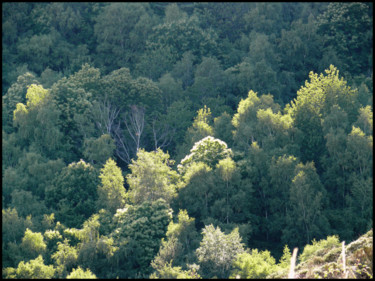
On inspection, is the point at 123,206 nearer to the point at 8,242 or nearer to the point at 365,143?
the point at 8,242

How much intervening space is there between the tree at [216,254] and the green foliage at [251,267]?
0.72 meters

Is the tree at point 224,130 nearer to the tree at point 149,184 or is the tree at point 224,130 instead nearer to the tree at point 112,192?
the tree at point 149,184

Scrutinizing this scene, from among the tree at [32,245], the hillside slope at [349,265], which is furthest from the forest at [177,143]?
the hillside slope at [349,265]

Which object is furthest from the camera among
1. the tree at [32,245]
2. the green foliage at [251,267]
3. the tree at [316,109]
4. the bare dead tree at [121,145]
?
the bare dead tree at [121,145]

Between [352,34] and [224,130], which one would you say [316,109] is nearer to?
[224,130]

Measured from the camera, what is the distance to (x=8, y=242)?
4059 centimetres

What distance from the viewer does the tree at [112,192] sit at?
43.9 metres

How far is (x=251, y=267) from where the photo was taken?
32.5 m

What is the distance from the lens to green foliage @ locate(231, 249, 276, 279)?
31906mm

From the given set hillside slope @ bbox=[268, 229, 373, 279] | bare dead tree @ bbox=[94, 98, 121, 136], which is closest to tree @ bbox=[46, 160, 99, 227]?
bare dead tree @ bbox=[94, 98, 121, 136]

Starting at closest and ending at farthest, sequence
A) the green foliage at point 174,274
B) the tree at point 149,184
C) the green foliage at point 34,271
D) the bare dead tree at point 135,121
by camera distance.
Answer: the green foliage at point 174,274, the green foliage at point 34,271, the tree at point 149,184, the bare dead tree at point 135,121

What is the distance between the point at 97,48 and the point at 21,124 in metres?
23.9

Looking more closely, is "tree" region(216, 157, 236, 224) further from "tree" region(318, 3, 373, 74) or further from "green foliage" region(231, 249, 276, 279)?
"tree" region(318, 3, 373, 74)

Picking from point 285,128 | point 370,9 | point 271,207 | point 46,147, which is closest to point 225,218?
point 271,207
